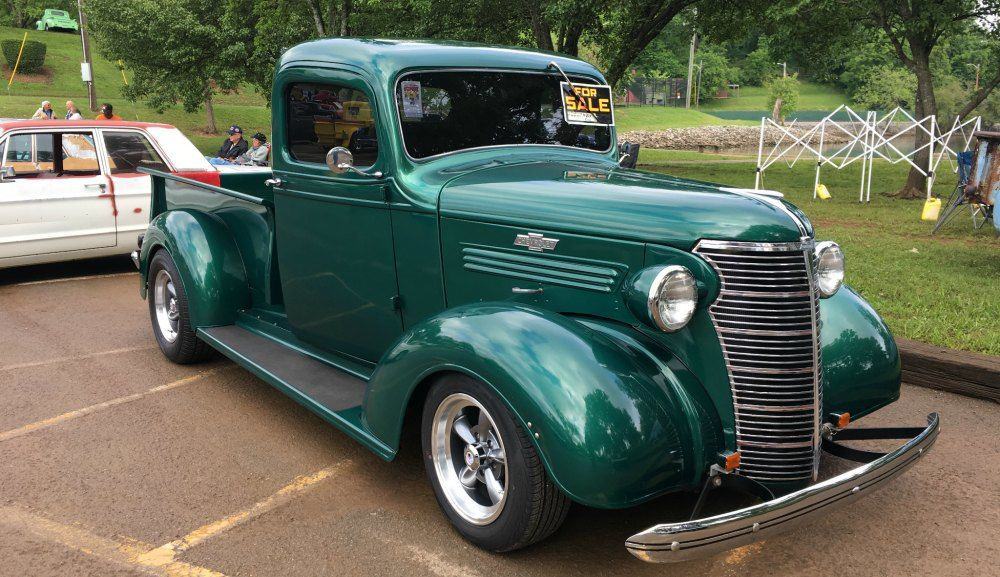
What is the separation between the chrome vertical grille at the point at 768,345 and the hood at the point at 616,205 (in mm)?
74

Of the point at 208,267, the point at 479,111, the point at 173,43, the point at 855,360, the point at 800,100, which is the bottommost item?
the point at 855,360

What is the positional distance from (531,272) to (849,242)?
7.61m

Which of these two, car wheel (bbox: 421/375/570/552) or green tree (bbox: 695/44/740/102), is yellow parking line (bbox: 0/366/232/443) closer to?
car wheel (bbox: 421/375/570/552)

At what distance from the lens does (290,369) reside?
14.0ft

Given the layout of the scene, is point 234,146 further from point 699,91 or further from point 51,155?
point 699,91

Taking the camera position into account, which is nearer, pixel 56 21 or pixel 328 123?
pixel 328 123

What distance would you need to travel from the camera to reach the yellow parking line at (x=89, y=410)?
4.34 m

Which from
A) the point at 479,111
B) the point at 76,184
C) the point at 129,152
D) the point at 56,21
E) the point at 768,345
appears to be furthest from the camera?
the point at 56,21

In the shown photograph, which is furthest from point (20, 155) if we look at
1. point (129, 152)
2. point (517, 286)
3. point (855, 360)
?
point (855, 360)

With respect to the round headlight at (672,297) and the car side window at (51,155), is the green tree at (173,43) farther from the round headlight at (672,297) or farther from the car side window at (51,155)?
the round headlight at (672,297)

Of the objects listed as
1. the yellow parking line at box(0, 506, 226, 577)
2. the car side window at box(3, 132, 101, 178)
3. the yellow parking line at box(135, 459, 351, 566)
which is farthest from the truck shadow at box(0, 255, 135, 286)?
the yellow parking line at box(135, 459, 351, 566)

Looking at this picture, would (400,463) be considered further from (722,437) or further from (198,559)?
(722,437)

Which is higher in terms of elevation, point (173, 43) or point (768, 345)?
point (173, 43)

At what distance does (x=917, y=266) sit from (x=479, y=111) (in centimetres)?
601
